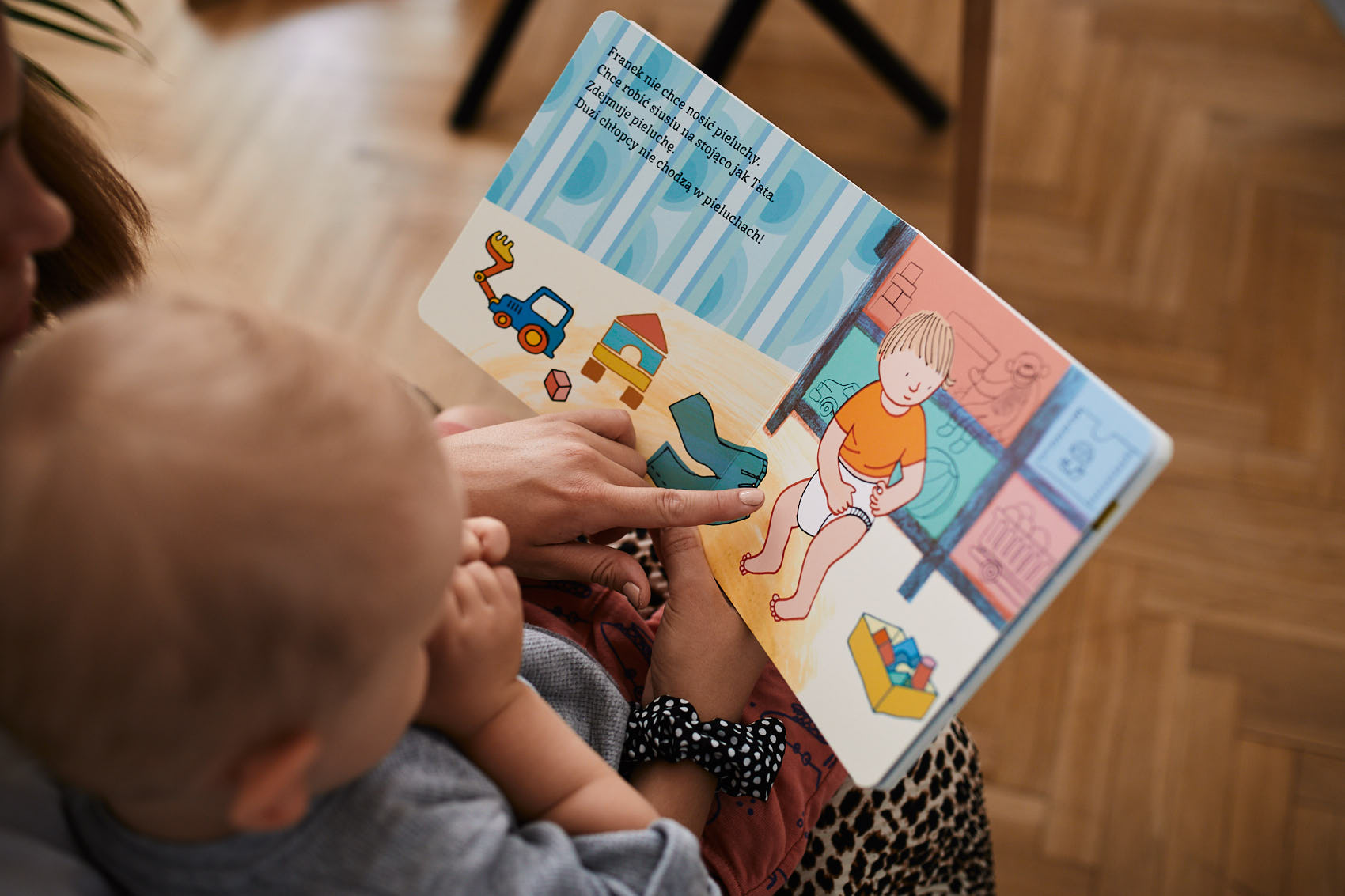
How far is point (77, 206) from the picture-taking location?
682mm

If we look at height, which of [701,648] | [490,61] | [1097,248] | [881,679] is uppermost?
[1097,248]

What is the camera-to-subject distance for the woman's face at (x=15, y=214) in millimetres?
499

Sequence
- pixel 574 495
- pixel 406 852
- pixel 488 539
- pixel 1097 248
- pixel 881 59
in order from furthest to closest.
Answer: pixel 881 59 < pixel 1097 248 < pixel 574 495 < pixel 488 539 < pixel 406 852

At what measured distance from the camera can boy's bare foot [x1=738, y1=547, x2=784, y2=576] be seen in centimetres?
69

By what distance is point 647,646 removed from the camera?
775mm

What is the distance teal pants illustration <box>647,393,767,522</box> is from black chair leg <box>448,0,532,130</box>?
50.2 inches

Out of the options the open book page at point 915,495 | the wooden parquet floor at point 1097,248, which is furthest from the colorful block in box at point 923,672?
the wooden parquet floor at point 1097,248

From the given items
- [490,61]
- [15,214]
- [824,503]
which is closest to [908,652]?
[824,503]

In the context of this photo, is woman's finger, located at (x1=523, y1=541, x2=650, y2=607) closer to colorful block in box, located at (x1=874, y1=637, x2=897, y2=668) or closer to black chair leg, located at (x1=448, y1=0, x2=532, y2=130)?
colorful block in box, located at (x1=874, y1=637, x2=897, y2=668)

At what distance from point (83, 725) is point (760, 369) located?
1.56 feet

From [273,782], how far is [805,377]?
0.43 meters

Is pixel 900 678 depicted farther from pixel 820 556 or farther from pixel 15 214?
pixel 15 214

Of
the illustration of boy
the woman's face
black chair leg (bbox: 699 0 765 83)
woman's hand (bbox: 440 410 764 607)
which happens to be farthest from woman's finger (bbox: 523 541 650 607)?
black chair leg (bbox: 699 0 765 83)

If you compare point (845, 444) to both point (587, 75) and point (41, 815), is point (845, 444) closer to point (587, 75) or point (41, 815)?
point (587, 75)
